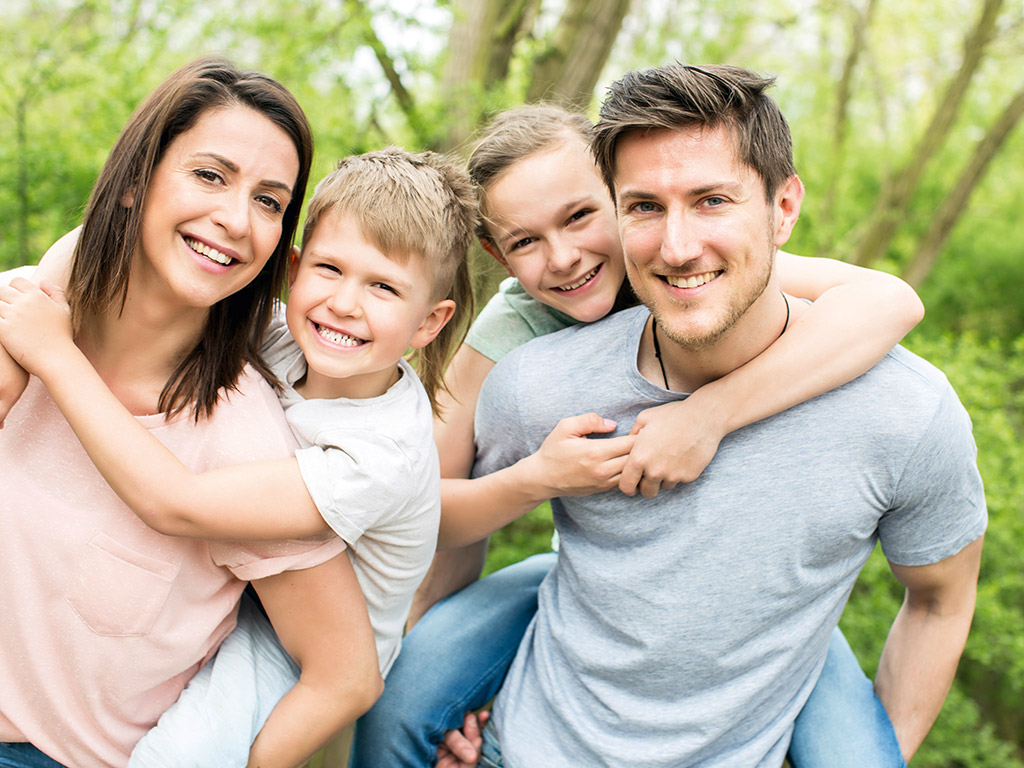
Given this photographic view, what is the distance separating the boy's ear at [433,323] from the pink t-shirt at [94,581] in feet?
1.40

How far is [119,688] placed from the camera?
5.38 feet

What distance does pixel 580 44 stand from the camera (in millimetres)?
4355

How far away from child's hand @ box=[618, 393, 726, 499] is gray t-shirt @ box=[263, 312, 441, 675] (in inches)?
17.5

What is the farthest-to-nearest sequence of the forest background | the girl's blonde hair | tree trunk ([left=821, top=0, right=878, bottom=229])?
tree trunk ([left=821, top=0, right=878, bottom=229]), the forest background, the girl's blonde hair

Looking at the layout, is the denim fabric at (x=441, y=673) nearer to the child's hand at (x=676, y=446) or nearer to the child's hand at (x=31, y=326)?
the child's hand at (x=676, y=446)

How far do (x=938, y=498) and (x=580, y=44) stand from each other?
321cm

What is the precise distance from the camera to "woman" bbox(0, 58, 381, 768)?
5.29 feet

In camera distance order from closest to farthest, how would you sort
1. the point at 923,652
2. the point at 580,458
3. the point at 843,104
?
1. the point at 580,458
2. the point at 923,652
3. the point at 843,104

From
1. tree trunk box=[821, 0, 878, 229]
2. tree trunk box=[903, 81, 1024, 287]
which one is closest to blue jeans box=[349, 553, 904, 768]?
tree trunk box=[903, 81, 1024, 287]

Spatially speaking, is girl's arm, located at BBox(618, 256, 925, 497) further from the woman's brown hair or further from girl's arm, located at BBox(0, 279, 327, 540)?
the woman's brown hair

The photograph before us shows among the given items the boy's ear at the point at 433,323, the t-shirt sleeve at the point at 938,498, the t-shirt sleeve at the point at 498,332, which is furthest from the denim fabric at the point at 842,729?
the boy's ear at the point at 433,323

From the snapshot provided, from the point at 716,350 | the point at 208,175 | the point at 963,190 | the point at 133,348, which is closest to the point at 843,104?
the point at 963,190

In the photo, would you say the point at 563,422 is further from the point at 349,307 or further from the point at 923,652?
the point at 923,652

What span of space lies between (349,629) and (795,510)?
3.17ft
